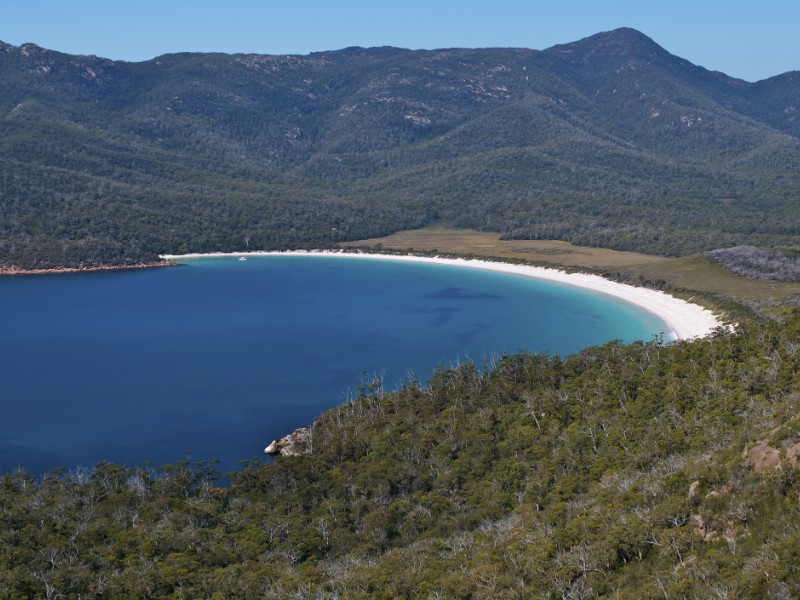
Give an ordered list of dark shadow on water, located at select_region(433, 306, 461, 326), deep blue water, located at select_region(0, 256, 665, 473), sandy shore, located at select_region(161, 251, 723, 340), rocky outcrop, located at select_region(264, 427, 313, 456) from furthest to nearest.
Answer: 1. dark shadow on water, located at select_region(433, 306, 461, 326)
2. sandy shore, located at select_region(161, 251, 723, 340)
3. deep blue water, located at select_region(0, 256, 665, 473)
4. rocky outcrop, located at select_region(264, 427, 313, 456)

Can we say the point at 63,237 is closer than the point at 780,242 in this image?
No

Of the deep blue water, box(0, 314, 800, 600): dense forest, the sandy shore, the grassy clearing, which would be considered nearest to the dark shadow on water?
the deep blue water

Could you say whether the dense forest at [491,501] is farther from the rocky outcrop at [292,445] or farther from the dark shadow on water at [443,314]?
the dark shadow on water at [443,314]

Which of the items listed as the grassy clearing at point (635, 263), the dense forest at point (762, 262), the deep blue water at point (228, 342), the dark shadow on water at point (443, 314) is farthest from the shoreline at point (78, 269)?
the dense forest at point (762, 262)

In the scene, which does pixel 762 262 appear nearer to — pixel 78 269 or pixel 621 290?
pixel 621 290

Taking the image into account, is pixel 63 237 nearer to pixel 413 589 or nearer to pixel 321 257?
pixel 321 257

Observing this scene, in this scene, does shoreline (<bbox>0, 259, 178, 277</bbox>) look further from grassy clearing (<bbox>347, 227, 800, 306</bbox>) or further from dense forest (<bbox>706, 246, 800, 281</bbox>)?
dense forest (<bbox>706, 246, 800, 281</bbox>)

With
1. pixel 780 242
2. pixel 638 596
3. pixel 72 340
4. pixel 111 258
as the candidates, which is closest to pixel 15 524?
pixel 638 596
